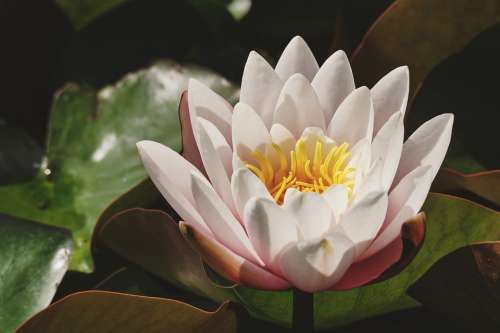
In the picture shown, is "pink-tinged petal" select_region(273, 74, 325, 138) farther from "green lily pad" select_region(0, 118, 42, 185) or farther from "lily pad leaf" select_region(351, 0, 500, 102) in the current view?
"green lily pad" select_region(0, 118, 42, 185)

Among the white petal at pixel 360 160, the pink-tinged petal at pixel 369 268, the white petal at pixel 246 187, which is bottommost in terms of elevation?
the pink-tinged petal at pixel 369 268

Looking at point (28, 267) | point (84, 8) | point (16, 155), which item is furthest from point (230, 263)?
point (84, 8)

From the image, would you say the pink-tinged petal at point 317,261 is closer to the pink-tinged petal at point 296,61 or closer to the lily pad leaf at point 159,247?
the lily pad leaf at point 159,247

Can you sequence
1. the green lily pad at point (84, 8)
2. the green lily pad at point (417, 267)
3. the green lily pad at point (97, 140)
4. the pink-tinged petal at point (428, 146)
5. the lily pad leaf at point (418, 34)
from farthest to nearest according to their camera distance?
the green lily pad at point (84, 8) → the green lily pad at point (97, 140) → the lily pad leaf at point (418, 34) → the green lily pad at point (417, 267) → the pink-tinged petal at point (428, 146)

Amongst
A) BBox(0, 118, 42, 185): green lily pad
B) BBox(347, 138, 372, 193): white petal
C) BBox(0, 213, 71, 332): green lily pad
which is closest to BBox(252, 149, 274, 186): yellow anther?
BBox(347, 138, 372, 193): white petal

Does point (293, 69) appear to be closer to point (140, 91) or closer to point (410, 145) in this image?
point (410, 145)

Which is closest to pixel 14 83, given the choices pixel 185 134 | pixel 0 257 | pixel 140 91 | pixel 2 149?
pixel 2 149

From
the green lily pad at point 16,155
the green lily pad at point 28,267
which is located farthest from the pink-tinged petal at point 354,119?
the green lily pad at point 16,155
